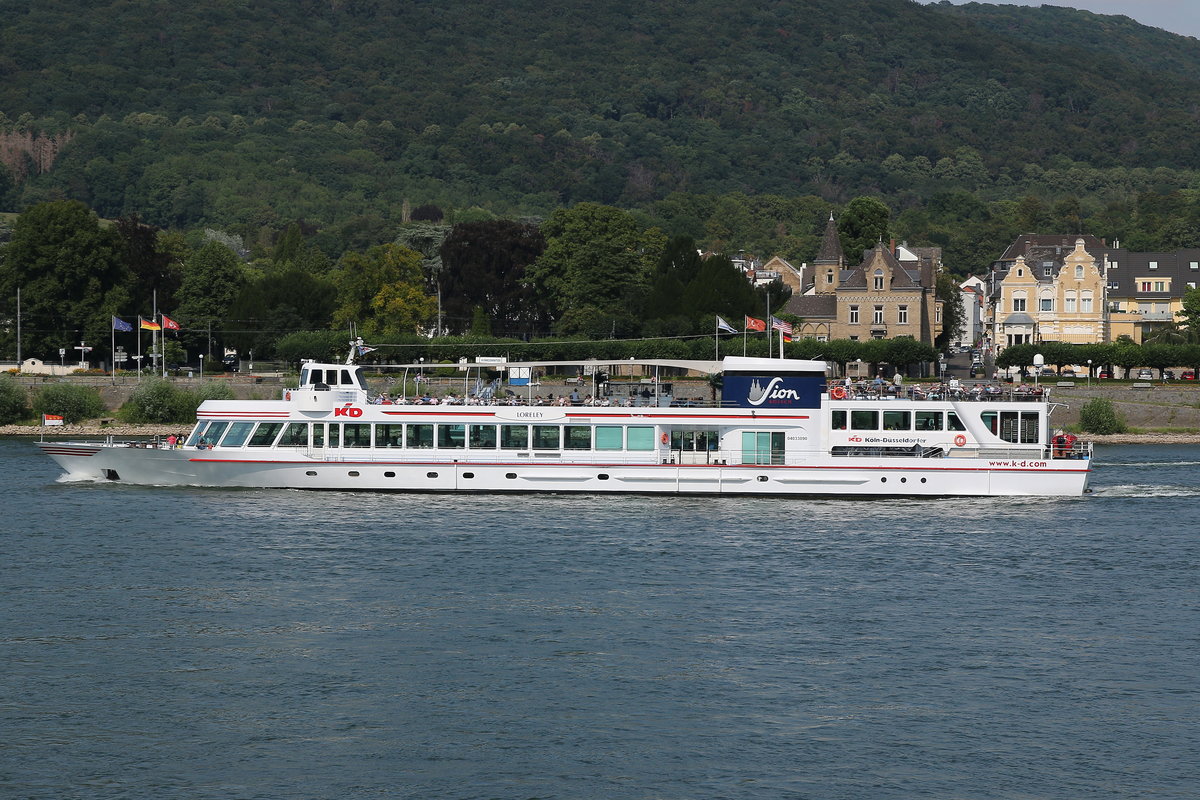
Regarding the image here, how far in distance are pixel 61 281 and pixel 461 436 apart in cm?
6820

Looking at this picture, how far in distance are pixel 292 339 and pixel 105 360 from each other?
555 inches

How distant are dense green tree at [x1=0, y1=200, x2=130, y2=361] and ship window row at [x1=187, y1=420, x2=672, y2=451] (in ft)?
202

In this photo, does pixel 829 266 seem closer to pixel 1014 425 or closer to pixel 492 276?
pixel 492 276

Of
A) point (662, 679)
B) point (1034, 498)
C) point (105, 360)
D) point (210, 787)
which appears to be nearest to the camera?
point (210, 787)

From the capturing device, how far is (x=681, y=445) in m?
56.2

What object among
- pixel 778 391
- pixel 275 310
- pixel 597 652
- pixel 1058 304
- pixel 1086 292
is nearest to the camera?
pixel 597 652

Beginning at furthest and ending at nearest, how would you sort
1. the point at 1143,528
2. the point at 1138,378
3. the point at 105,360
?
the point at 105,360
the point at 1138,378
the point at 1143,528

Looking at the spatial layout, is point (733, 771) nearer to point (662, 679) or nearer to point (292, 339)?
point (662, 679)

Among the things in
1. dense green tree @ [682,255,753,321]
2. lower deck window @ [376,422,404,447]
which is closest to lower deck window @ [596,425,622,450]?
lower deck window @ [376,422,404,447]

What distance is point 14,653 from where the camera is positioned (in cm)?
3356

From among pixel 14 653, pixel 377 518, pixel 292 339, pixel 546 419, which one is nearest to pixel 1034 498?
pixel 546 419

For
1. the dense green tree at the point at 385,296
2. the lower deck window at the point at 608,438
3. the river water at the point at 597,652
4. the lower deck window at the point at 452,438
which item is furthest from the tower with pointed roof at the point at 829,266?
the river water at the point at 597,652

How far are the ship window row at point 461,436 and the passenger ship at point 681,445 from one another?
0.15 ft

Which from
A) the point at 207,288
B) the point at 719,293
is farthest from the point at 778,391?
the point at 207,288
